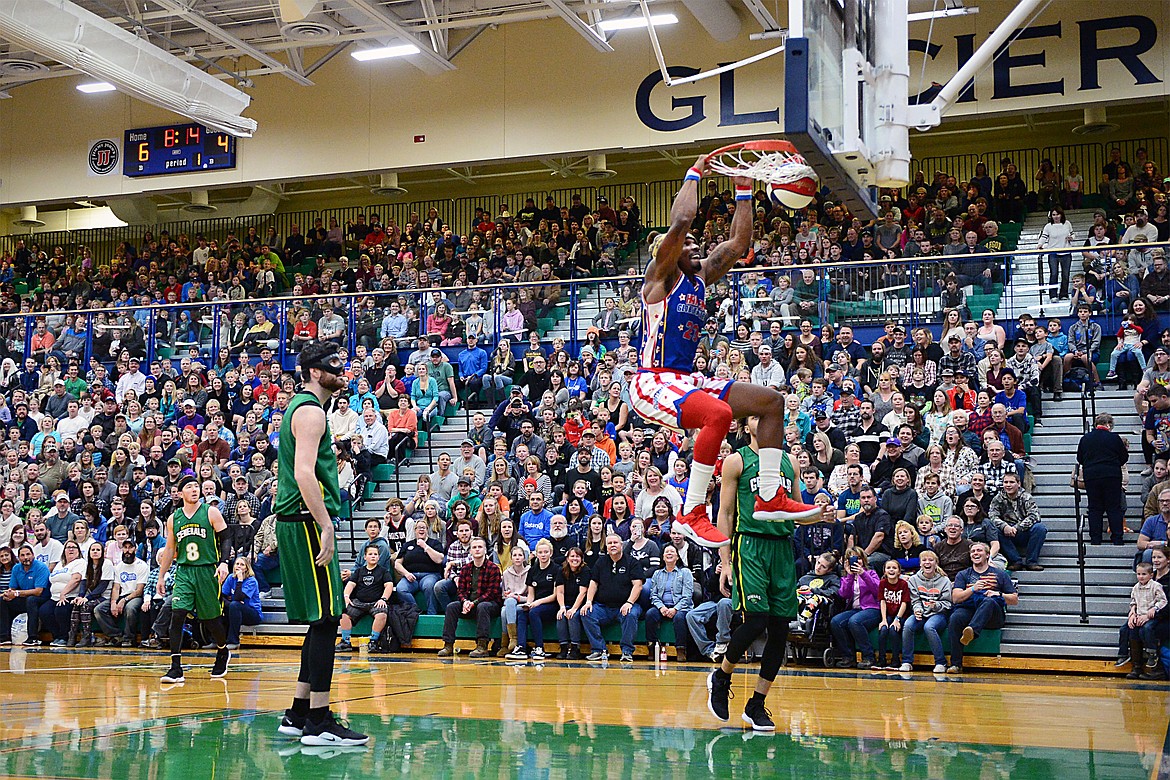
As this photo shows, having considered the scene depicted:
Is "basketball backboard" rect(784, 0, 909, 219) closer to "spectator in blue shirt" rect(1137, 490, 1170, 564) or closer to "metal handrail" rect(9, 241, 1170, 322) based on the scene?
"spectator in blue shirt" rect(1137, 490, 1170, 564)

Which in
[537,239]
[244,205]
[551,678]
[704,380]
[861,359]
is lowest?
[551,678]

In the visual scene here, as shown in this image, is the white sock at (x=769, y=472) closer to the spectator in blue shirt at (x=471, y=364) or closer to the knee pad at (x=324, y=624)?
the knee pad at (x=324, y=624)

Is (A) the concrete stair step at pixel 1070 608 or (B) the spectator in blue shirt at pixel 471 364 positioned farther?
(B) the spectator in blue shirt at pixel 471 364

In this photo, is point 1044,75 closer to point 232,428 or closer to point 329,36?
point 329,36

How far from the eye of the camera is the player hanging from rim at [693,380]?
7371mm

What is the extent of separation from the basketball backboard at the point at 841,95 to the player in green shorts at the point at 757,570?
1641mm

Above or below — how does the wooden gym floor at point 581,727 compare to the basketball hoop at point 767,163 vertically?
below

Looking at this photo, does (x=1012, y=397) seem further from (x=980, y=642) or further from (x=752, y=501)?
(x=752, y=501)

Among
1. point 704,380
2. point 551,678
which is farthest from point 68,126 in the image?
point 704,380

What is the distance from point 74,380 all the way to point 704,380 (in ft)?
54.8

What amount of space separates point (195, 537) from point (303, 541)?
453cm

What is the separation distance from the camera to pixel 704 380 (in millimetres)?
7496

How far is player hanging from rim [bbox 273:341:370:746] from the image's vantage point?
646cm

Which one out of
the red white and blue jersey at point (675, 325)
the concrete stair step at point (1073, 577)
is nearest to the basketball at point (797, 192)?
the red white and blue jersey at point (675, 325)
